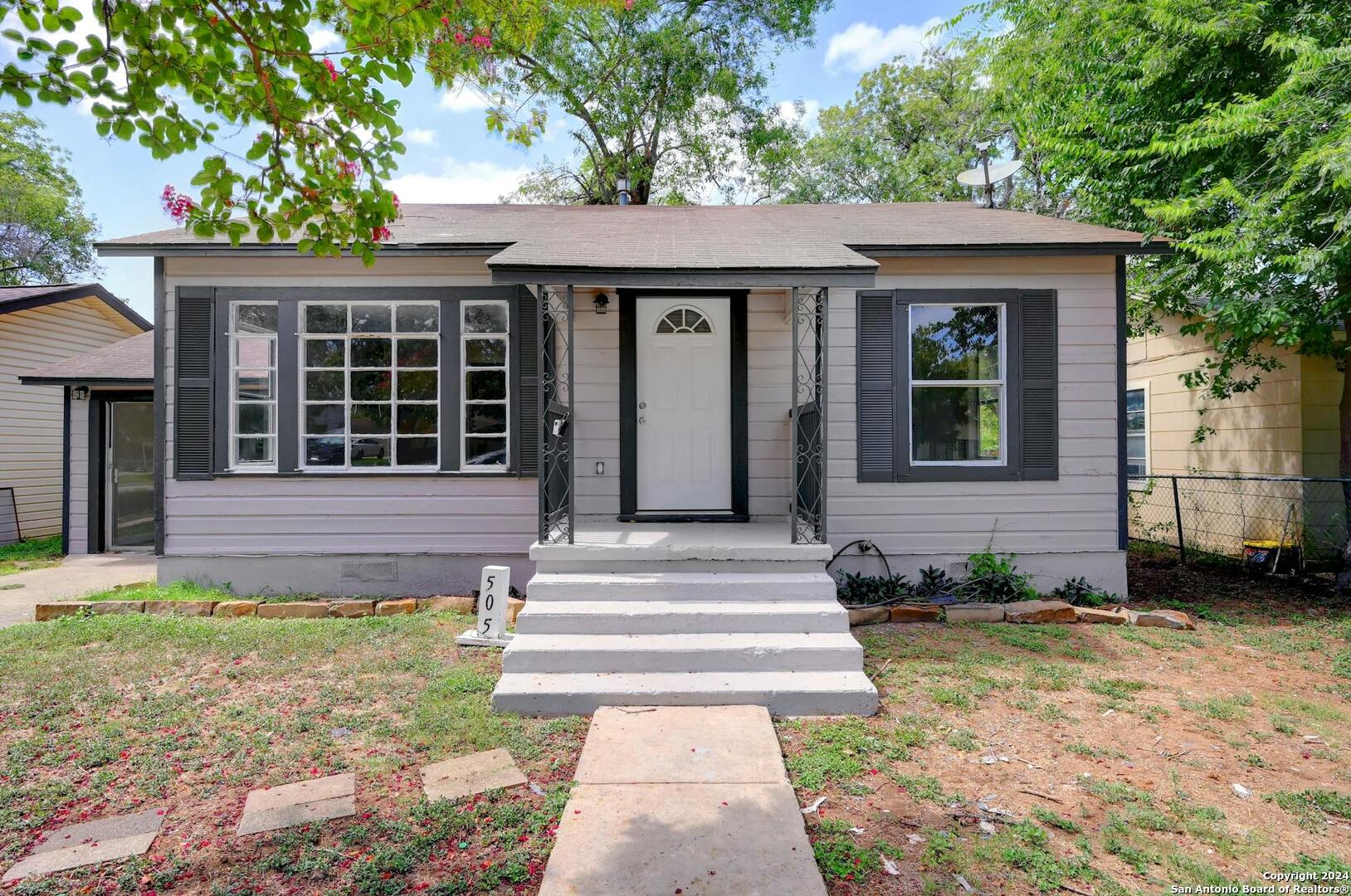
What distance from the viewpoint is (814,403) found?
16.3 ft

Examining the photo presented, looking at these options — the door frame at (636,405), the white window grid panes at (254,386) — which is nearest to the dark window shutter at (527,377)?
the door frame at (636,405)

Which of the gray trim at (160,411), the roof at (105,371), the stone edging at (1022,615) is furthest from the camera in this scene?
the roof at (105,371)

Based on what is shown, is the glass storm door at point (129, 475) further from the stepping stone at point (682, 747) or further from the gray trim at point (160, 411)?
the stepping stone at point (682, 747)

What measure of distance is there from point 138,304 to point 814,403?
31.4 meters

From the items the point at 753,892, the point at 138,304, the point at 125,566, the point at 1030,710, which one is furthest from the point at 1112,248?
the point at 138,304

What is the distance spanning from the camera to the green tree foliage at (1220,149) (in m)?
5.50

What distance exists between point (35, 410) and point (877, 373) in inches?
503

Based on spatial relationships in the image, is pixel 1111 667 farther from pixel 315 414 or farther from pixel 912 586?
pixel 315 414

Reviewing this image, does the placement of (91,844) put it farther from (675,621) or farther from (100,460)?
(100,460)

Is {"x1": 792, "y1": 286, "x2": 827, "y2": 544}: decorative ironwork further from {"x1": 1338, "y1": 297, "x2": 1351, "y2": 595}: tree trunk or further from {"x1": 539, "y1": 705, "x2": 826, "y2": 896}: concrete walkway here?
{"x1": 1338, "y1": 297, "x2": 1351, "y2": 595}: tree trunk

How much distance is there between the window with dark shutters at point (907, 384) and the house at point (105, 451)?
8564mm

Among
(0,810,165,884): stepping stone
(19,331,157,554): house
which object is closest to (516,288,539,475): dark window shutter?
(0,810,165,884): stepping stone

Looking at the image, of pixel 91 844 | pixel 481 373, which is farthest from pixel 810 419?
pixel 91 844

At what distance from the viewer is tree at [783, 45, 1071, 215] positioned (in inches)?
664
